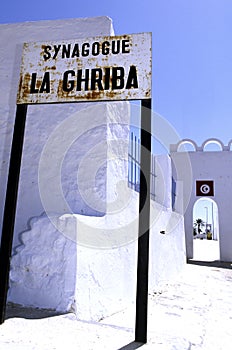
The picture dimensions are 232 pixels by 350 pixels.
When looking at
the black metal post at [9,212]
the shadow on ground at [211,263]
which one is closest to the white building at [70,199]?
the black metal post at [9,212]

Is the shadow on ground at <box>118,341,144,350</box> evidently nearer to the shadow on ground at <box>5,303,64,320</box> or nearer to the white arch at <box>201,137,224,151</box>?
the shadow on ground at <box>5,303,64,320</box>

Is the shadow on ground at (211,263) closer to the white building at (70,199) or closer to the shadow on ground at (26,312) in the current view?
the white building at (70,199)

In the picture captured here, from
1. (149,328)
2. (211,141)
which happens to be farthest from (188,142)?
(149,328)

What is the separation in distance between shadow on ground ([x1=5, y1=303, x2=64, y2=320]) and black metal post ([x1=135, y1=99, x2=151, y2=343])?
92 cm

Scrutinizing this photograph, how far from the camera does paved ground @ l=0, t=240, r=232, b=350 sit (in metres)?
2.19

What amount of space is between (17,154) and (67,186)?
1.18 metres

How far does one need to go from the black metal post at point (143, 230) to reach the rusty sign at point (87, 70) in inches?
10.0

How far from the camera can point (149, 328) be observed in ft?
10.9

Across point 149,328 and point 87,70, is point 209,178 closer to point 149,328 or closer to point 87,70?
point 149,328

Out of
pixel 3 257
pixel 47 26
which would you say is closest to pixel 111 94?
pixel 3 257

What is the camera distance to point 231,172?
13.6 metres

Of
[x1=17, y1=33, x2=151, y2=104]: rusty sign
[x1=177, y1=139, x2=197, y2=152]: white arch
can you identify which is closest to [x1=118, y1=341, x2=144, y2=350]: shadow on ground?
[x1=17, y1=33, x2=151, y2=104]: rusty sign

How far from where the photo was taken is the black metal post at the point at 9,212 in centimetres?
252

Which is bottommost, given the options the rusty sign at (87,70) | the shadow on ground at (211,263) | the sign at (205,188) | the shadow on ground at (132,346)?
the shadow on ground at (211,263)
